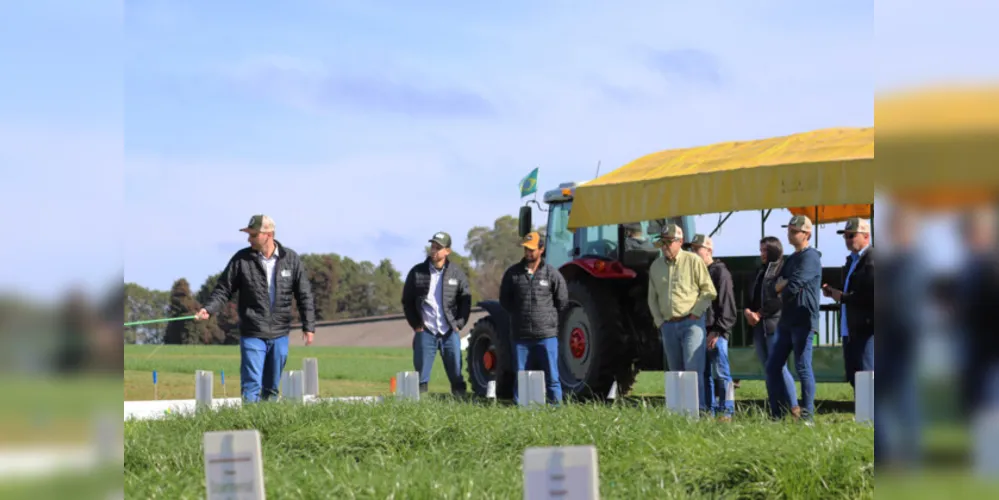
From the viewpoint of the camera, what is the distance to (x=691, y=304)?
31.8ft

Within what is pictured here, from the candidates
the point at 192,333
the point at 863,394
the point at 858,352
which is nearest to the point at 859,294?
the point at 858,352

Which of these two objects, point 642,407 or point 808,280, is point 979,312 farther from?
point 808,280

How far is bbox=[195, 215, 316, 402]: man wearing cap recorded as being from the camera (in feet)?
31.8

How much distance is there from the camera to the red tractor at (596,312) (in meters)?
12.0

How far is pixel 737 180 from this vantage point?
10.8 m

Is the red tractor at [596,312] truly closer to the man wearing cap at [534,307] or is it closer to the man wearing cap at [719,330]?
the man wearing cap at [534,307]

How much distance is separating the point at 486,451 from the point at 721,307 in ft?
13.8

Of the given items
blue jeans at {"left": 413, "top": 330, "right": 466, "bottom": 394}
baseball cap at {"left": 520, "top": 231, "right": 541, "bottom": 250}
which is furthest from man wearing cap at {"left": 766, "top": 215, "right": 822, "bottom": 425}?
blue jeans at {"left": 413, "top": 330, "right": 466, "bottom": 394}

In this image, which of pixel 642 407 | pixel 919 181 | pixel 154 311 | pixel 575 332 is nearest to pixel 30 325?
pixel 919 181

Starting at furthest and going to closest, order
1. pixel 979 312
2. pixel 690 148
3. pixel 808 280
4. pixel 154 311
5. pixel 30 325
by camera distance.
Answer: pixel 154 311 < pixel 690 148 < pixel 808 280 < pixel 30 325 < pixel 979 312

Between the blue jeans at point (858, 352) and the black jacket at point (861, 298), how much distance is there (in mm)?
44

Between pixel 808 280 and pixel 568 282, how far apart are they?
417 centimetres

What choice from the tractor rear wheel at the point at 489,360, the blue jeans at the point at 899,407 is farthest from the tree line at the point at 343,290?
the blue jeans at the point at 899,407

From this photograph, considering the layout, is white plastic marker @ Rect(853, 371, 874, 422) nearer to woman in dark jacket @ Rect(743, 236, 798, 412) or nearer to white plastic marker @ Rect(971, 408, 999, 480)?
A: woman in dark jacket @ Rect(743, 236, 798, 412)
